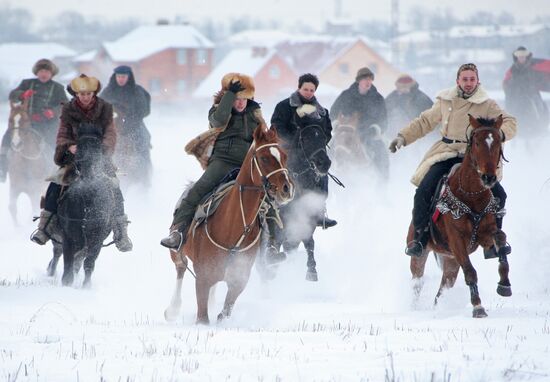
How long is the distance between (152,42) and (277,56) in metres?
18.0

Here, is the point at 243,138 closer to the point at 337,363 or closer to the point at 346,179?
the point at 337,363

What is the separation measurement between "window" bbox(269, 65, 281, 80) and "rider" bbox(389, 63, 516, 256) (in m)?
87.4

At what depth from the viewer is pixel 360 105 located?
63.0 feet

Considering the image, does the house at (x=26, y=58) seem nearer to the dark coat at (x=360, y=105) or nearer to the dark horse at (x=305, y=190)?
the dark coat at (x=360, y=105)

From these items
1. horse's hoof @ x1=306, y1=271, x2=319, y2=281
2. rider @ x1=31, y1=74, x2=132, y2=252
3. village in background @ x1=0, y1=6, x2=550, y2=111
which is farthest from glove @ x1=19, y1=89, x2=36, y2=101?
village in background @ x1=0, y1=6, x2=550, y2=111

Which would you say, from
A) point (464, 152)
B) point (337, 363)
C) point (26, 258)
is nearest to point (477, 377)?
point (337, 363)

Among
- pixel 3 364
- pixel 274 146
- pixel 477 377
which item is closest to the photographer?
pixel 477 377

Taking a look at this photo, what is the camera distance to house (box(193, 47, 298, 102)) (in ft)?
318

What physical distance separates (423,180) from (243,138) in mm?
2226

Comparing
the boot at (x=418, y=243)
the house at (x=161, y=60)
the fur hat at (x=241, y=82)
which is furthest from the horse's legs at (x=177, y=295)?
the house at (x=161, y=60)

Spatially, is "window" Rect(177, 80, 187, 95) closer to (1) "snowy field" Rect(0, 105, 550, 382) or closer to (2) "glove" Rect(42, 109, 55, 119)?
(1) "snowy field" Rect(0, 105, 550, 382)

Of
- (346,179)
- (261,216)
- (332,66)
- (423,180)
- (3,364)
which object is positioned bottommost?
(3,364)

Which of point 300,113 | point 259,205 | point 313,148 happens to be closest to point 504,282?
point 259,205

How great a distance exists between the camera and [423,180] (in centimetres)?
1163
